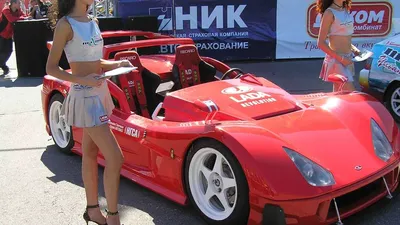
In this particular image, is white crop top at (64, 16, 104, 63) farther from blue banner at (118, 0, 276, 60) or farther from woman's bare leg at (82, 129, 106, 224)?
blue banner at (118, 0, 276, 60)

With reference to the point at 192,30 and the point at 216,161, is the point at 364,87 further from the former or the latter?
the point at 192,30

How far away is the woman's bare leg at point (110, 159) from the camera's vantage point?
2924 mm

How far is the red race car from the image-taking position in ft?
9.40

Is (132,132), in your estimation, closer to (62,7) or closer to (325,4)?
(62,7)

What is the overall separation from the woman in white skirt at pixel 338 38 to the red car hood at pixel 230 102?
2.66ft

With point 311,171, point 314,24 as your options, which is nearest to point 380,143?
point 311,171

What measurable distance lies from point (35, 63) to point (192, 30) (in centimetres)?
333

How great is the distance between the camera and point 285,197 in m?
2.81

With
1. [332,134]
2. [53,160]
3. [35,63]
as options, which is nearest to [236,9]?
→ [35,63]

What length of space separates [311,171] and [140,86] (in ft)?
7.01

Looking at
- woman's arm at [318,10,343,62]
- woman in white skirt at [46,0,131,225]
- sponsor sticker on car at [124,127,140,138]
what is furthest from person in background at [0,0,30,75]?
woman in white skirt at [46,0,131,225]

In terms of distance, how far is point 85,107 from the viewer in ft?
9.46

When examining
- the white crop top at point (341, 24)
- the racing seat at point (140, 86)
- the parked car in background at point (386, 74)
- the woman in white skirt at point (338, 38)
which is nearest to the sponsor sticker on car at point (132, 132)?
the racing seat at point (140, 86)

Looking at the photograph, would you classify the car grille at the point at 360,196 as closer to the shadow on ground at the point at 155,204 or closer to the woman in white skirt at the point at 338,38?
the shadow on ground at the point at 155,204
